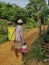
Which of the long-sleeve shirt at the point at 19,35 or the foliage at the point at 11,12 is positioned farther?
the foliage at the point at 11,12

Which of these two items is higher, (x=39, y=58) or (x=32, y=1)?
(x=32, y=1)

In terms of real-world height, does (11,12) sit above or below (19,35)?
above

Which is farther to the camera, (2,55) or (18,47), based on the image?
(2,55)

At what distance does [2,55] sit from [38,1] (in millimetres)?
43068

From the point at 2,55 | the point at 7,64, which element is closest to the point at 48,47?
the point at 7,64

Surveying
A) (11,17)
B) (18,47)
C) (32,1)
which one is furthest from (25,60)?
(32,1)

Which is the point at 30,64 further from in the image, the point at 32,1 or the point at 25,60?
the point at 32,1

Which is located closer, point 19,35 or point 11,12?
point 19,35

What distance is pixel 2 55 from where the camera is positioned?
38.5 feet

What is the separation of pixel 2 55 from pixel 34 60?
243cm

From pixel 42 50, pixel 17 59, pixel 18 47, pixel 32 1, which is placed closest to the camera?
pixel 18 47

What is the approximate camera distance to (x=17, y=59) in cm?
1050

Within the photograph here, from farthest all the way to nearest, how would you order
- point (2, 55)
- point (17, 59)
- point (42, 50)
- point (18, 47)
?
point (2, 55) → point (17, 59) → point (42, 50) → point (18, 47)

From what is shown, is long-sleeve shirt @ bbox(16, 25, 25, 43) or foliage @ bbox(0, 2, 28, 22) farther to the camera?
foliage @ bbox(0, 2, 28, 22)
